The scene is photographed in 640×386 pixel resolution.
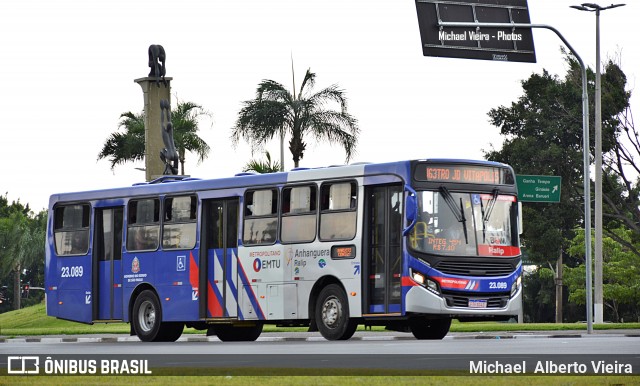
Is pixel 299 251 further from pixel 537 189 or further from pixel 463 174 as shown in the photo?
pixel 537 189

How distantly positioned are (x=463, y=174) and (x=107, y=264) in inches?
359

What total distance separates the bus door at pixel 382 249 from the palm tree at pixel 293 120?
75.9ft

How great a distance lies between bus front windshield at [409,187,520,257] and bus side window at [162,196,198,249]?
5.94m

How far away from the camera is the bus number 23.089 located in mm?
29484

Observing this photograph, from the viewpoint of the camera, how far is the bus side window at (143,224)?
28016 millimetres

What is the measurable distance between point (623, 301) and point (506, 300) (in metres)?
59.3

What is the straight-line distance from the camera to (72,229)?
29.9 metres

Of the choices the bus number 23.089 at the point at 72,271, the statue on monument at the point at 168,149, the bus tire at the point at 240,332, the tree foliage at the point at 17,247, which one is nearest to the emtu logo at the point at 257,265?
the bus tire at the point at 240,332

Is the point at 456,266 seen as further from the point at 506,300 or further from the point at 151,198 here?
the point at 151,198

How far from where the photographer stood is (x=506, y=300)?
78.4 feet

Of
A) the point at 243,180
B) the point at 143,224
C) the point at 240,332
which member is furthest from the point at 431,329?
the point at 143,224

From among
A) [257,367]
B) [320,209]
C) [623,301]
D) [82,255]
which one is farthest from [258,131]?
[623,301]

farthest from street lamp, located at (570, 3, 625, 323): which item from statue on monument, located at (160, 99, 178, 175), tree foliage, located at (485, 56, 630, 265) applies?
tree foliage, located at (485, 56, 630, 265)

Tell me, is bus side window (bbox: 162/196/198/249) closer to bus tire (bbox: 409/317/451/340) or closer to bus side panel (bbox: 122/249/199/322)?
bus side panel (bbox: 122/249/199/322)
